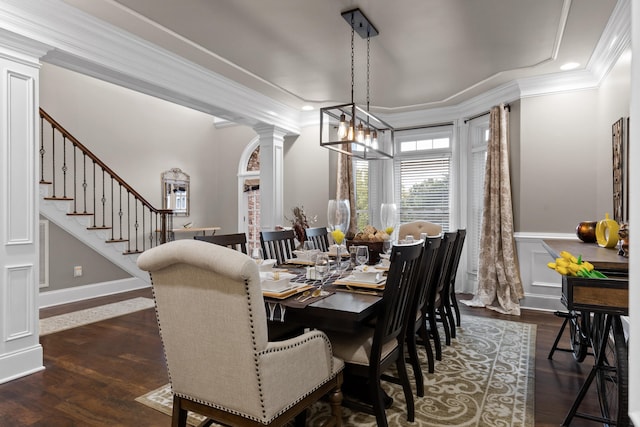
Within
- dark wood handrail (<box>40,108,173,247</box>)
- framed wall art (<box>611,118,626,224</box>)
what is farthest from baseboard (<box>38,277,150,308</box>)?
framed wall art (<box>611,118,626,224</box>)

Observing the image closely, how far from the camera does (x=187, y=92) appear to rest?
406cm

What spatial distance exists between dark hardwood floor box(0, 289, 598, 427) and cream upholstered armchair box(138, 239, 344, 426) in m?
0.88

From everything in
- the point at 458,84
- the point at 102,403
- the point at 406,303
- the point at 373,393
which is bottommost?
the point at 102,403

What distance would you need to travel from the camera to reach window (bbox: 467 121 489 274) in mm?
5410

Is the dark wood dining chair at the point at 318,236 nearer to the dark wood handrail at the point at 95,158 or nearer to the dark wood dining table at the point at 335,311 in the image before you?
the dark wood dining table at the point at 335,311

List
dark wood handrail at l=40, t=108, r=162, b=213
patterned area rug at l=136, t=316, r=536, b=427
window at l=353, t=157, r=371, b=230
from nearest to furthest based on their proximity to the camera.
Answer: patterned area rug at l=136, t=316, r=536, b=427
dark wood handrail at l=40, t=108, r=162, b=213
window at l=353, t=157, r=371, b=230

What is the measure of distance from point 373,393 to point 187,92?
3.51 meters

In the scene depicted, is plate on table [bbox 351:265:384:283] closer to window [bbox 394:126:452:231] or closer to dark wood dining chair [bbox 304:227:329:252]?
dark wood dining chair [bbox 304:227:329:252]

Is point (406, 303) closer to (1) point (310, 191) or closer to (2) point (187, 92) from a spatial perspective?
(2) point (187, 92)

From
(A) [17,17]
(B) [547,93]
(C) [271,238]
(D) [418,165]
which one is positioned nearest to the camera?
(A) [17,17]

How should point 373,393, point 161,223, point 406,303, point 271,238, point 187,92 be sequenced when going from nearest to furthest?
point 373,393 < point 406,303 < point 271,238 < point 187,92 < point 161,223

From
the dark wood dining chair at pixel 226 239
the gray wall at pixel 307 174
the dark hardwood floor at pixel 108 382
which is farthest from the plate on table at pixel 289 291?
the gray wall at pixel 307 174

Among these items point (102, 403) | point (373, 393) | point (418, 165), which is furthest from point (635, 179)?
point (418, 165)

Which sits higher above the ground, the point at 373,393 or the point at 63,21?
the point at 63,21
